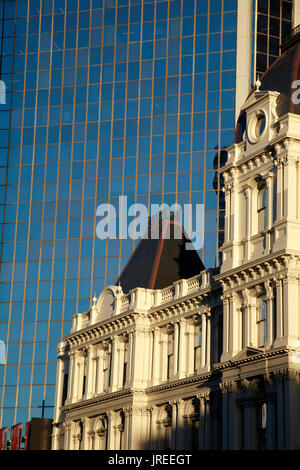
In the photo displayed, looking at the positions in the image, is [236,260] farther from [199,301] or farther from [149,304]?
[149,304]

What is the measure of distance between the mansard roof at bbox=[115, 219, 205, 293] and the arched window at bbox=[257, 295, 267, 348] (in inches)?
558

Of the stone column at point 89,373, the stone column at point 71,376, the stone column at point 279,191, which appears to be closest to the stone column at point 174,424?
the stone column at point 89,373

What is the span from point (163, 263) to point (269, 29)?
131ft

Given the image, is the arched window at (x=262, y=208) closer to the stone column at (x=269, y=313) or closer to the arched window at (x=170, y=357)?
the stone column at (x=269, y=313)

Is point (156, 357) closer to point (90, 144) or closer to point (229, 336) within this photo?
point (229, 336)

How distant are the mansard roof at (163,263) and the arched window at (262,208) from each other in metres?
13.4

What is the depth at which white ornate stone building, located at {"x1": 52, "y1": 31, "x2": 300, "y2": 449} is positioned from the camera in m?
50.5

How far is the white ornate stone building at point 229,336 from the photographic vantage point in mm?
50531

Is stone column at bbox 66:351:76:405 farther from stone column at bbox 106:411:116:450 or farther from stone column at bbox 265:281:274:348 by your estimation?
stone column at bbox 265:281:274:348

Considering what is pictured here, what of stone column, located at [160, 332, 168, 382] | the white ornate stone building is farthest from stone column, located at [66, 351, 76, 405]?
stone column, located at [160, 332, 168, 382]

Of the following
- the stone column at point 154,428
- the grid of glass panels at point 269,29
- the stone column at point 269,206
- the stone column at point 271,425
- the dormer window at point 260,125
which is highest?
the grid of glass panels at point 269,29

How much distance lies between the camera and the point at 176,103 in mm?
98312

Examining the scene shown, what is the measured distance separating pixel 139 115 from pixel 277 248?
50.5 metres

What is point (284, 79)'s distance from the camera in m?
55.1
